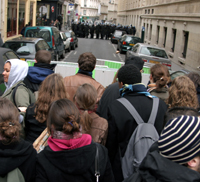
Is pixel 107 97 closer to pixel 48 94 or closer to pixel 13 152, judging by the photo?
pixel 48 94

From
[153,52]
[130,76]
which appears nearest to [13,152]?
[130,76]

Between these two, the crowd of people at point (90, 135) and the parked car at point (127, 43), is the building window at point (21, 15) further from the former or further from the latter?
the crowd of people at point (90, 135)

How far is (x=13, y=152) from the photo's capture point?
79.4 inches

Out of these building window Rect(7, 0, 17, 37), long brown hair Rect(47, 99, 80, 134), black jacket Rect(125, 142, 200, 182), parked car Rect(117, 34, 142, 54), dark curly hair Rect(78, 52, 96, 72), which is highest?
building window Rect(7, 0, 17, 37)

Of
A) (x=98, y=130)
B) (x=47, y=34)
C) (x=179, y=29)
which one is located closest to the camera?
(x=98, y=130)

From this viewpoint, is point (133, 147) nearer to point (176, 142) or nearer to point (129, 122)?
point (129, 122)

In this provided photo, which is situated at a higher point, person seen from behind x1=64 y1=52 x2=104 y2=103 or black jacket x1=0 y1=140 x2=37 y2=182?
person seen from behind x1=64 y1=52 x2=104 y2=103

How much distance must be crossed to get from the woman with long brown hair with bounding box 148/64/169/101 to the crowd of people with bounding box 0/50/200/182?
0.59 m

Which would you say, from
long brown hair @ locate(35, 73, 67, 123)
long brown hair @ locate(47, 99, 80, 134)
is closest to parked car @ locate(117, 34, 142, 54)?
long brown hair @ locate(35, 73, 67, 123)

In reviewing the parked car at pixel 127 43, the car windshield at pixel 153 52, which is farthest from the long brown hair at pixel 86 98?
the parked car at pixel 127 43

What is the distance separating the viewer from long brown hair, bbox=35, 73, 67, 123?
2.95 meters

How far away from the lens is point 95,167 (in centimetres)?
213

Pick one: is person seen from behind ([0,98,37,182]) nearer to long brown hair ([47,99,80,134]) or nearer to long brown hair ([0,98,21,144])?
long brown hair ([0,98,21,144])

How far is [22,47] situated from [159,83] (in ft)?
24.1
